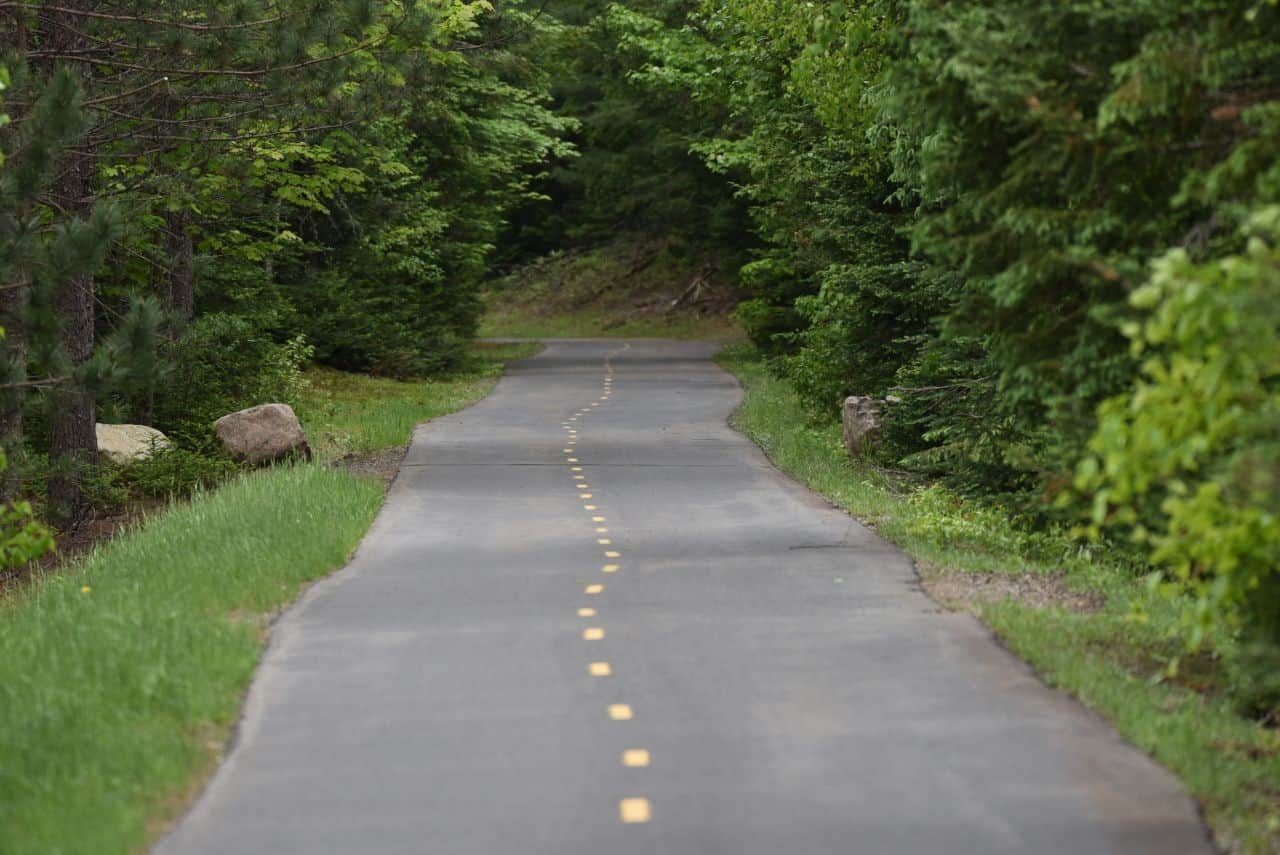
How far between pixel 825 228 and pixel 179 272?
9.24 meters

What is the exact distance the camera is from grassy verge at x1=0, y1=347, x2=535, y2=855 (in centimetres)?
694

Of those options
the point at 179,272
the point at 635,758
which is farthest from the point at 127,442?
the point at 635,758

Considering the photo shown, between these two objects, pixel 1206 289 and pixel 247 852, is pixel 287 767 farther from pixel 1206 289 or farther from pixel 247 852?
pixel 1206 289

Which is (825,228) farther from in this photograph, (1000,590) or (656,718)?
(656,718)

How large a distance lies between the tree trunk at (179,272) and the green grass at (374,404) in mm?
2615

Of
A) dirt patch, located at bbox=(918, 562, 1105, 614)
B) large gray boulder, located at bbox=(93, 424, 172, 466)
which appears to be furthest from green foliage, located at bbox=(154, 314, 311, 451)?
dirt patch, located at bbox=(918, 562, 1105, 614)

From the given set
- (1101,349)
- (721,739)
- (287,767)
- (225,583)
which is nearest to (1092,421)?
(1101,349)

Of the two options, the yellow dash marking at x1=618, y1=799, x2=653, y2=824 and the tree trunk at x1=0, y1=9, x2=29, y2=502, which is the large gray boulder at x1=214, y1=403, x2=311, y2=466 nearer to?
the tree trunk at x1=0, y1=9, x2=29, y2=502

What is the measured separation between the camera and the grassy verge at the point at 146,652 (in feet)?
22.8

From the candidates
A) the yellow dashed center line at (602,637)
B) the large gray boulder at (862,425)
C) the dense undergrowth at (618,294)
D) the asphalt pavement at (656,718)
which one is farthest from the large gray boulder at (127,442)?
the dense undergrowth at (618,294)

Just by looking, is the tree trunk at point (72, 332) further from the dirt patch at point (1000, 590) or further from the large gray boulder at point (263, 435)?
the dirt patch at point (1000, 590)

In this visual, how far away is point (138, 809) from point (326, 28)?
13.1 meters

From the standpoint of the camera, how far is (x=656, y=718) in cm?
820

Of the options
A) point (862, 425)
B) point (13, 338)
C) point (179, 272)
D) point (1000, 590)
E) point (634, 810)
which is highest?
point (634, 810)
